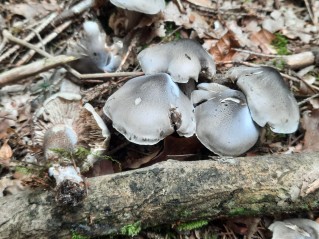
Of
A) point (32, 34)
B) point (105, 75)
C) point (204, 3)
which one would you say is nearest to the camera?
point (105, 75)

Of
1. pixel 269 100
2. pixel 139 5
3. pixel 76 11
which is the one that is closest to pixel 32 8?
pixel 76 11

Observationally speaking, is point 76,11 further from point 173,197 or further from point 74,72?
point 173,197

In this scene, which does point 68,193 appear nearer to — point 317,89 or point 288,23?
point 317,89

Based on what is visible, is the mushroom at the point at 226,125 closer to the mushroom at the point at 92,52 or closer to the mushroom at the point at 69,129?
the mushroom at the point at 69,129

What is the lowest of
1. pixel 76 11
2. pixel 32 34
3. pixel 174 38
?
pixel 174 38

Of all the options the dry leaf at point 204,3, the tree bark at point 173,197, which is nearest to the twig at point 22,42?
the tree bark at point 173,197

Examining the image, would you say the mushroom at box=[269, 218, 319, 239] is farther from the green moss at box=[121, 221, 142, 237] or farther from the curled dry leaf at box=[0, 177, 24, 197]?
the curled dry leaf at box=[0, 177, 24, 197]

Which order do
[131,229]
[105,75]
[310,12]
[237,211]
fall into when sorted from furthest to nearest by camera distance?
[310,12], [105,75], [237,211], [131,229]
